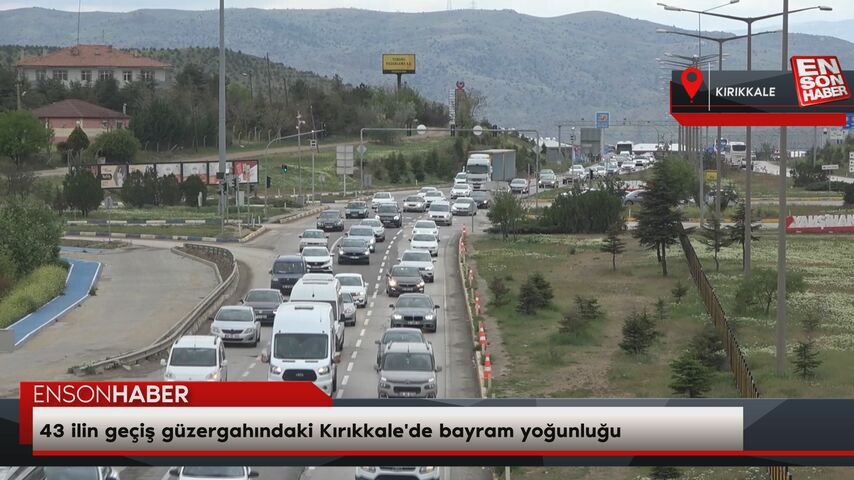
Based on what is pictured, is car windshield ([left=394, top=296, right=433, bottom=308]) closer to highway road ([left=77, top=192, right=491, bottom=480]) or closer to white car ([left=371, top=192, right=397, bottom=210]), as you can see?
highway road ([left=77, top=192, right=491, bottom=480])

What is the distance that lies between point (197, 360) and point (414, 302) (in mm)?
13230

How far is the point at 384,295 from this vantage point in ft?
170

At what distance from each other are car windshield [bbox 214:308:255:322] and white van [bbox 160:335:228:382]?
791 cm

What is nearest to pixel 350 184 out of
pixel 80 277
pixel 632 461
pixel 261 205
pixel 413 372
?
pixel 261 205

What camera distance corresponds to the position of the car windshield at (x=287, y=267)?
164 ft

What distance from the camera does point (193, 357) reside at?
1188 inches

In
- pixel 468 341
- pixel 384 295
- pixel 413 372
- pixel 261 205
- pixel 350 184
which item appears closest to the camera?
pixel 413 372

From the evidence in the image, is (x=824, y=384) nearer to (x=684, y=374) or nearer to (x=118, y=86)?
(x=684, y=374)

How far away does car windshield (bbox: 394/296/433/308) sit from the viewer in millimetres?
42219

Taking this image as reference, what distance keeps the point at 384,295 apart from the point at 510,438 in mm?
45352

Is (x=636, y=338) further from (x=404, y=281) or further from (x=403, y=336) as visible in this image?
(x=404, y=281)

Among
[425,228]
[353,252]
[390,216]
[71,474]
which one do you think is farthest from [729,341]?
[390,216]

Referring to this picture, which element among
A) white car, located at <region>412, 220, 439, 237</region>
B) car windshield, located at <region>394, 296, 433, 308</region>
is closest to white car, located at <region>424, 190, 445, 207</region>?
white car, located at <region>412, 220, 439, 237</region>

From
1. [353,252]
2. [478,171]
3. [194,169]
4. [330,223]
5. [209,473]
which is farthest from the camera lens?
[478,171]
